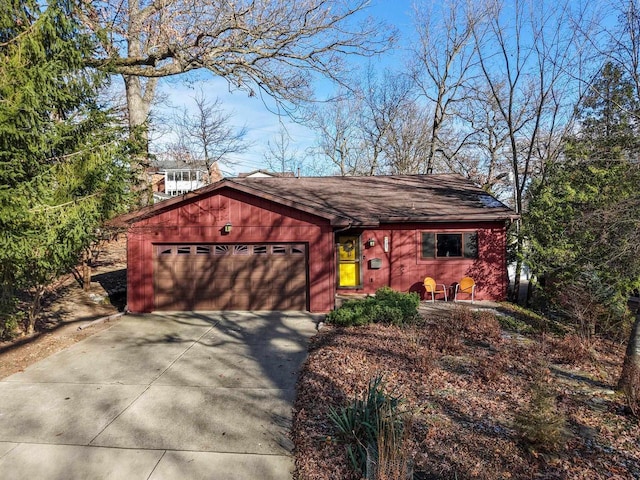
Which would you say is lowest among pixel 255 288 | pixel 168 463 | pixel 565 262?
pixel 168 463

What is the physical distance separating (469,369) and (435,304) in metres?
5.65

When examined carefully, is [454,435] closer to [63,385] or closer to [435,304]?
[63,385]

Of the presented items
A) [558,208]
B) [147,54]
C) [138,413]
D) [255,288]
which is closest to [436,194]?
[558,208]

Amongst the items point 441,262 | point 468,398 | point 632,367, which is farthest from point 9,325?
point 441,262

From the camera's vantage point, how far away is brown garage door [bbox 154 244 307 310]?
1095 cm

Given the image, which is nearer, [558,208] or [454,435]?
[454,435]

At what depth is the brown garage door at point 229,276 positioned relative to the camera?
431 inches

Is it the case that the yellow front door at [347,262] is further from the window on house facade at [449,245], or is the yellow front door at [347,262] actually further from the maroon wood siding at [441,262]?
the window on house facade at [449,245]

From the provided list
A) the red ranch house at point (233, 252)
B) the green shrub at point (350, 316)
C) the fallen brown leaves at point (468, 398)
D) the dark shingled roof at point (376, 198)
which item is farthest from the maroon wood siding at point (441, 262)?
the fallen brown leaves at point (468, 398)

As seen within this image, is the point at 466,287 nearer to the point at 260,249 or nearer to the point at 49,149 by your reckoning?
the point at 260,249

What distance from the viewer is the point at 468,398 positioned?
5301mm

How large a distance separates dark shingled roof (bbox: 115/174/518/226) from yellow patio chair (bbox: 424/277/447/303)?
6.41ft

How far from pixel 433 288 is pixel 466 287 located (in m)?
1.11

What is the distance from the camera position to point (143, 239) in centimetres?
1085
